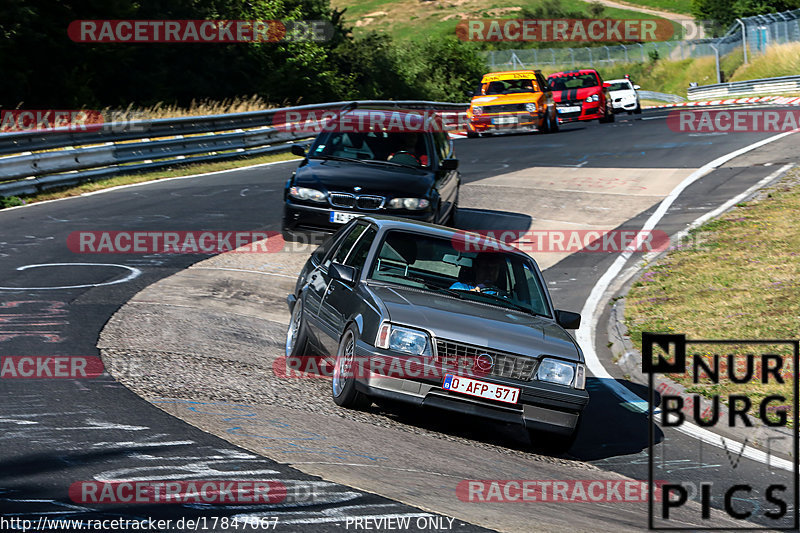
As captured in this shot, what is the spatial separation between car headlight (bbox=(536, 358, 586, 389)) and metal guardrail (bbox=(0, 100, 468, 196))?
42.0ft

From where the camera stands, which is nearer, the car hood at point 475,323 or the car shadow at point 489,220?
the car hood at point 475,323

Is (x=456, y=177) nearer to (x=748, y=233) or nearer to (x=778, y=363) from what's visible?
(x=748, y=233)

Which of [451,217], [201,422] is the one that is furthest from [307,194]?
[201,422]

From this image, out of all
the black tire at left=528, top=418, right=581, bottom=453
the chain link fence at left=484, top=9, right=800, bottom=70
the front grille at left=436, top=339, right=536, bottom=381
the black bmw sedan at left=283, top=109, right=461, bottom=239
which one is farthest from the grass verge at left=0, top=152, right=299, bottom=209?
the chain link fence at left=484, top=9, right=800, bottom=70

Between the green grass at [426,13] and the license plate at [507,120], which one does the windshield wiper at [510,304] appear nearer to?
the license plate at [507,120]

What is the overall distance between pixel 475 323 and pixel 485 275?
112 cm

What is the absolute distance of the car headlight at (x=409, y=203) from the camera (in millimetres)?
13398

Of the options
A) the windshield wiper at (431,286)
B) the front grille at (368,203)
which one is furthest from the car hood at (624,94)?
the windshield wiper at (431,286)

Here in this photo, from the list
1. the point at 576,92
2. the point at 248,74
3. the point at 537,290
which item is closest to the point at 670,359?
the point at 537,290

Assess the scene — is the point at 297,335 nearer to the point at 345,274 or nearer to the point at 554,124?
the point at 345,274

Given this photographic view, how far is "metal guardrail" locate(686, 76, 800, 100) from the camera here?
43844 mm

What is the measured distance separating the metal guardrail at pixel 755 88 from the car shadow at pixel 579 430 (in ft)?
→ 124

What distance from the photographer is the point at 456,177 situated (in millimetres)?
15906

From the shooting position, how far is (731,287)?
13.0m
